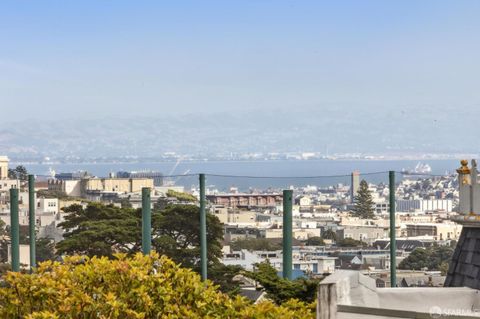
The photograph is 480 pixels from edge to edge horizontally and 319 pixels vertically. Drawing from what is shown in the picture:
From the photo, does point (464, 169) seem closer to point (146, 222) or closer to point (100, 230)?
point (146, 222)

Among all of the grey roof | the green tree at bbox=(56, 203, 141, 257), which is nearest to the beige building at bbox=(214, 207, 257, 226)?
the green tree at bbox=(56, 203, 141, 257)

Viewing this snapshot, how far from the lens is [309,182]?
15.0 m

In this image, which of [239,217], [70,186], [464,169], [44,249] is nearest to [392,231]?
[464,169]

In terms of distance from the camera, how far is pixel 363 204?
1948cm

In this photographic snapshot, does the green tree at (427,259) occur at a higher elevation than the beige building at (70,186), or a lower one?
lower

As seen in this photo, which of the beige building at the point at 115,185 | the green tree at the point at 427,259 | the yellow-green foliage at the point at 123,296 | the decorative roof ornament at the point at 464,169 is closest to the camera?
the yellow-green foliage at the point at 123,296

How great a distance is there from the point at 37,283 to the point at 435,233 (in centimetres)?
1895

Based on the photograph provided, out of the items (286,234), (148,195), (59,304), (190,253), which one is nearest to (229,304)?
(59,304)

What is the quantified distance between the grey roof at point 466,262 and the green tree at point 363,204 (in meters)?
9.51

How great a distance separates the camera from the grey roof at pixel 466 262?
7.58 metres

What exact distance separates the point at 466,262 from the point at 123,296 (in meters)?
2.57

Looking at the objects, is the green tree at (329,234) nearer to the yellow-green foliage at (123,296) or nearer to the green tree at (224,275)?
the green tree at (224,275)

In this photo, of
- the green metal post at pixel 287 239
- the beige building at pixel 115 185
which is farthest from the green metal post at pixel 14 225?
A: the beige building at pixel 115 185

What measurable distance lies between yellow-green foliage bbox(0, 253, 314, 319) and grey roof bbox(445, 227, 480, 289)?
4.32ft
